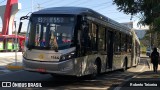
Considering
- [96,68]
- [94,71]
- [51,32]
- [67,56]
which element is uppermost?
[51,32]

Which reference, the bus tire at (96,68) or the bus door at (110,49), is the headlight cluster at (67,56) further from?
the bus door at (110,49)

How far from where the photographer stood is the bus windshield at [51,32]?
14.7m

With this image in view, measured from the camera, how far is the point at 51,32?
48.7ft

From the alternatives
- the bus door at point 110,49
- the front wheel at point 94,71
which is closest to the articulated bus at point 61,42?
the front wheel at point 94,71

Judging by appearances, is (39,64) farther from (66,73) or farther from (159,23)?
(159,23)

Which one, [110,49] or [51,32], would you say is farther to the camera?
[110,49]

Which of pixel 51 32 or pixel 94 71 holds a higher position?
pixel 51 32

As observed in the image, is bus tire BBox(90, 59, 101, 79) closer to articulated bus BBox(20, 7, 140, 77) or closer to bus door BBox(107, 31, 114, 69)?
articulated bus BBox(20, 7, 140, 77)

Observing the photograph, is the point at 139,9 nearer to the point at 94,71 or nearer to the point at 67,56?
the point at 94,71

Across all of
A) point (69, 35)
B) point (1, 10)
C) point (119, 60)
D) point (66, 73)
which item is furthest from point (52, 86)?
point (1, 10)

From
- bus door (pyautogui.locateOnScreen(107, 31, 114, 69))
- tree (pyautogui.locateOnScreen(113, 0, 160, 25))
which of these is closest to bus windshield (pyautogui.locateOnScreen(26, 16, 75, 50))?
tree (pyautogui.locateOnScreen(113, 0, 160, 25))

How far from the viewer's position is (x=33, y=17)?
1543cm

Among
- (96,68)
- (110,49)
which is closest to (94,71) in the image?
(96,68)

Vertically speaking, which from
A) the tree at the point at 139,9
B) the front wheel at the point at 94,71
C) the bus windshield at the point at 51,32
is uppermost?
the tree at the point at 139,9
